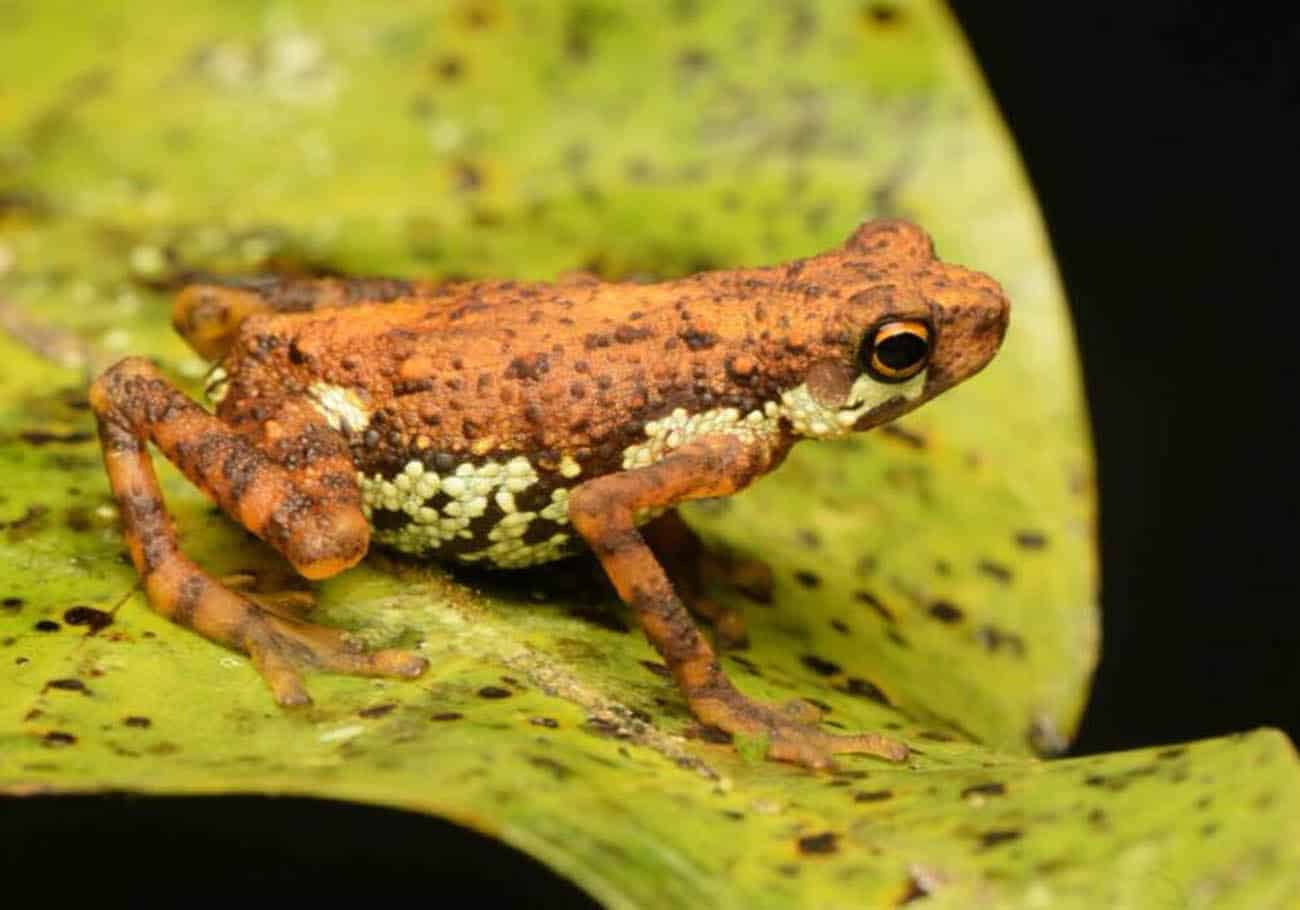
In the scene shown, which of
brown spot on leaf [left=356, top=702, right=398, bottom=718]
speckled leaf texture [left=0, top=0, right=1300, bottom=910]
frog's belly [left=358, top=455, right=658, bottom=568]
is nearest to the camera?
speckled leaf texture [left=0, top=0, right=1300, bottom=910]

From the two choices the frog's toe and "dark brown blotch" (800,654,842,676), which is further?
"dark brown blotch" (800,654,842,676)

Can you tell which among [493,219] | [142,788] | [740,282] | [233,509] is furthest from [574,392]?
[142,788]

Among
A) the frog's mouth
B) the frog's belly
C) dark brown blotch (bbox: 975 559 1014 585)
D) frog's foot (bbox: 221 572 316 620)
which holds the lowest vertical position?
frog's foot (bbox: 221 572 316 620)

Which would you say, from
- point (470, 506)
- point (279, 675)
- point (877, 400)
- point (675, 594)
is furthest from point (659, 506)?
point (279, 675)

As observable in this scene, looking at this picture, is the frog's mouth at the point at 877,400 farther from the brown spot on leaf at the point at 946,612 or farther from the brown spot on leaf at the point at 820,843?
the brown spot on leaf at the point at 820,843

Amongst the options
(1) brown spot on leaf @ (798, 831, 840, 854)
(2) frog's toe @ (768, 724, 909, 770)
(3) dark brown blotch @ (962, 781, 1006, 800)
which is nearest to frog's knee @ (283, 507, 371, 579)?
(2) frog's toe @ (768, 724, 909, 770)

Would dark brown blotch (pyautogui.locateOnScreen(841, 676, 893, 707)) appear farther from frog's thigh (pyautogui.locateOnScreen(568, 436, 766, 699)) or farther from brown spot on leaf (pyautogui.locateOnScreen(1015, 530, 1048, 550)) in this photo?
brown spot on leaf (pyautogui.locateOnScreen(1015, 530, 1048, 550))

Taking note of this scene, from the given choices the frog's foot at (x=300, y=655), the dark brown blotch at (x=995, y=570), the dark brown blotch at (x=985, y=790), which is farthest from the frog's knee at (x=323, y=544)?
the dark brown blotch at (x=995, y=570)

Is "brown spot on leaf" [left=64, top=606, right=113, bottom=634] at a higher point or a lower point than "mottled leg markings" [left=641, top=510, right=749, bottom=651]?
lower
